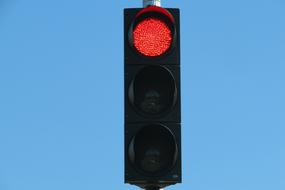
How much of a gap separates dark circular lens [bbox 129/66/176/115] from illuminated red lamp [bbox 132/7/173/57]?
153 mm

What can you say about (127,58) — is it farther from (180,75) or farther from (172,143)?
(172,143)

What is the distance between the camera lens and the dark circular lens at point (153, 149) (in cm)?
381

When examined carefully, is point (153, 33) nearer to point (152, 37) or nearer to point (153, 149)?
point (152, 37)

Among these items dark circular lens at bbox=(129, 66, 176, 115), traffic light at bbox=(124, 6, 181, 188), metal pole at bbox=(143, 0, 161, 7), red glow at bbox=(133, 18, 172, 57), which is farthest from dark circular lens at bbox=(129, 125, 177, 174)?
metal pole at bbox=(143, 0, 161, 7)

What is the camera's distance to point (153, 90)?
13.5ft

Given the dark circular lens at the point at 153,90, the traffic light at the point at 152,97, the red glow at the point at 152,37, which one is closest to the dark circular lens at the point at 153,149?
the traffic light at the point at 152,97

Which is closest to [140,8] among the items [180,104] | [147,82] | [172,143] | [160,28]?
[160,28]

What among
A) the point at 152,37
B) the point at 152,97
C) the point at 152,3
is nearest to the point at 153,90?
the point at 152,97

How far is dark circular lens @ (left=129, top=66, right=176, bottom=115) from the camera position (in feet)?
12.8

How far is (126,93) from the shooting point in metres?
3.91

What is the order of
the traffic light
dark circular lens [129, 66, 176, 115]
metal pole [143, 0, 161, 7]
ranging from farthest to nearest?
metal pole [143, 0, 161, 7], dark circular lens [129, 66, 176, 115], the traffic light

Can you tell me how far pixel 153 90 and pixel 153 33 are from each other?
1.48 ft

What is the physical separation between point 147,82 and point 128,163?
0.67 meters

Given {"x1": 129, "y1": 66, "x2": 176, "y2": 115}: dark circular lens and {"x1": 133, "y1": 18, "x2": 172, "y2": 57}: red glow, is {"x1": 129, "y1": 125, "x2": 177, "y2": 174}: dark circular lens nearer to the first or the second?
{"x1": 129, "y1": 66, "x2": 176, "y2": 115}: dark circular lens
